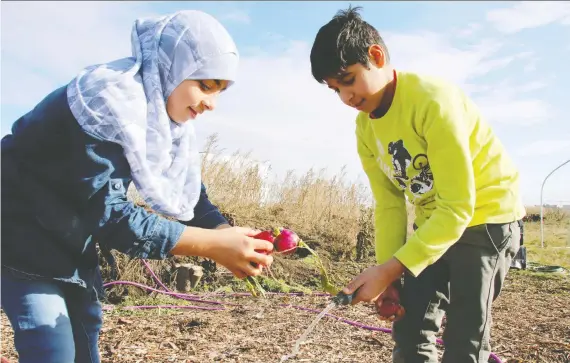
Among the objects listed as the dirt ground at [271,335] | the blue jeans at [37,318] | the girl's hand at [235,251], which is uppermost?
the girl's hand at [235,251]

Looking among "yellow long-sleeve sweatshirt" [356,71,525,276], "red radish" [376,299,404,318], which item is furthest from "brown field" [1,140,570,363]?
"yellow long-sleeve sweatshirt" [356,71,525,276]

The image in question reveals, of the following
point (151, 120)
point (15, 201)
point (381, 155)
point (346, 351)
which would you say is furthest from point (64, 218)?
point (346, 351)

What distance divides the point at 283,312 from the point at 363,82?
265cm

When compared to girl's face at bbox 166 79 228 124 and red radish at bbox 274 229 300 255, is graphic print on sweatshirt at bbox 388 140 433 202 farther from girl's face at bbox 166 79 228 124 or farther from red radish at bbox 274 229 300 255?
girl's face at bbox 166 79 228 124

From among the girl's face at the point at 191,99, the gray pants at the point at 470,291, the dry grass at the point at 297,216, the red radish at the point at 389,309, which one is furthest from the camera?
the dry grass at the point at 297,216

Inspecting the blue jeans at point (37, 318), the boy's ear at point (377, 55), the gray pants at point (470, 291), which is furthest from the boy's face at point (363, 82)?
the blue jeans at point (37, 318)

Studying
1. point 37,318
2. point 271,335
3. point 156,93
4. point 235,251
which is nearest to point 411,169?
point 235,251

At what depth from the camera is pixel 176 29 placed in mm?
1987

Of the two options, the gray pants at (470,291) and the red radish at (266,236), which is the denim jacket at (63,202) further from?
the gray pants at (470,291)

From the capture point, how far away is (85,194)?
1.62m

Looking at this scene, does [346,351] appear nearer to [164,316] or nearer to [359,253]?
[164,316]

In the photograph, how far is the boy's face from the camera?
2.14 metres

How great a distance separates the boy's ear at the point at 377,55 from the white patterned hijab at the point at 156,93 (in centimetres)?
54

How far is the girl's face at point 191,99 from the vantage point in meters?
1.93
